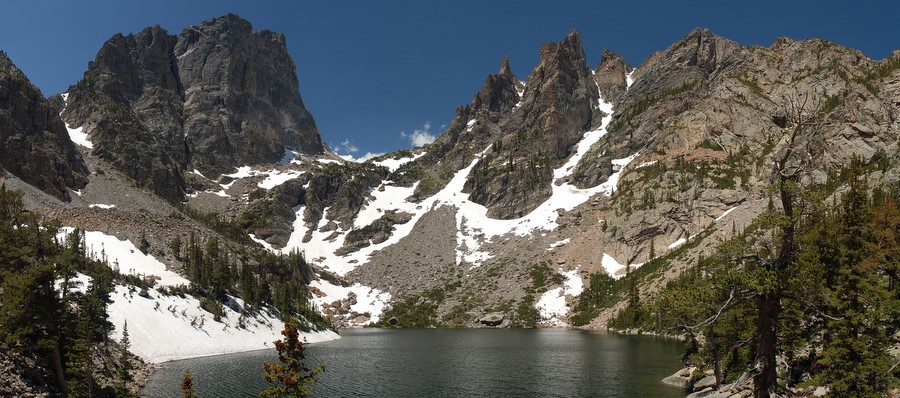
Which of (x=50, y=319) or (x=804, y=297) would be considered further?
(x=50, y=319)

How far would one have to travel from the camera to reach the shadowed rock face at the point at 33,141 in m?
138

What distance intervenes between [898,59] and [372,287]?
206487 mm

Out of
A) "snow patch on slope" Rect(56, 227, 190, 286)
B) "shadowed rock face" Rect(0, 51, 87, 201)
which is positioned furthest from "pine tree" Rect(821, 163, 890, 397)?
"shadowed rock face" Rect(0, 51, 87, 201)

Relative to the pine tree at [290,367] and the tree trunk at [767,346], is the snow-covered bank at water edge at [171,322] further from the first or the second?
the tree trunk at [767,346]

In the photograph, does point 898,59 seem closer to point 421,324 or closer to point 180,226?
point 421,324

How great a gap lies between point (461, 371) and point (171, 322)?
39761 millimetres

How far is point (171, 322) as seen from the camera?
69.3 meters

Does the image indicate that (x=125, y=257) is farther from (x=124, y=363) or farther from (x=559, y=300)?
(x=559, y=300)

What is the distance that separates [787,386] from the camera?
31578 millimetres

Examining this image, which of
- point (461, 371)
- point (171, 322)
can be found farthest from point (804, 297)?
point (171, 322)

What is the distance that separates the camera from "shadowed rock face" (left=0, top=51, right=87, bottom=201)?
138 meters

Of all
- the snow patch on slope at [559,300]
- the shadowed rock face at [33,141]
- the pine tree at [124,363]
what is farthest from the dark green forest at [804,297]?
the shadowed rock face at [33,141]

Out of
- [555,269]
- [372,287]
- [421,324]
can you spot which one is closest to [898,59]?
[555,269]

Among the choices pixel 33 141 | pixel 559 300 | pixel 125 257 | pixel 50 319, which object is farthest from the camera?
pixel 33 141
